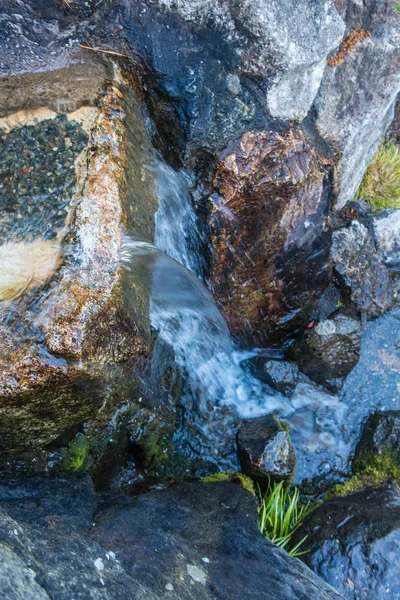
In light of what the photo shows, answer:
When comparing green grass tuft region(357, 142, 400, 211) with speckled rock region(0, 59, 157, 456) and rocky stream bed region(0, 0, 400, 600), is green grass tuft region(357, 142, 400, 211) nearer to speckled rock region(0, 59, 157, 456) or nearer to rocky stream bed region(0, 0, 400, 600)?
rocky stream bed region(0, 0, 400, 600)

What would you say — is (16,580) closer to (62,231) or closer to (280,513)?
(62,231)

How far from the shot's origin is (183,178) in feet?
11.9

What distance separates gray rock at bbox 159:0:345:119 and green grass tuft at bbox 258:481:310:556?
3.02 meters

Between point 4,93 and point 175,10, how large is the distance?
1226 mm

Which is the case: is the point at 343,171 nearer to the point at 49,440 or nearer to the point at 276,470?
the point at 276,470

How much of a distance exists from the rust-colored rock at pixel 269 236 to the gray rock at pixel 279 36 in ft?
1.10

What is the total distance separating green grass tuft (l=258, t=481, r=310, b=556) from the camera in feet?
12.5

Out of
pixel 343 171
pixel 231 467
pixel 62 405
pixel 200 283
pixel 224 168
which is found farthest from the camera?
pixel 343 171

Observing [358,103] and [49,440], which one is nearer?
[49,440]

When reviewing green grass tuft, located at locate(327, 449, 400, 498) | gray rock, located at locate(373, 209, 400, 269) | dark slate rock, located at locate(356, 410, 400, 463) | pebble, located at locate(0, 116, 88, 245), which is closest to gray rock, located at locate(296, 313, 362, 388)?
dark slate rock, located at locate(356, 410, 400, 463)

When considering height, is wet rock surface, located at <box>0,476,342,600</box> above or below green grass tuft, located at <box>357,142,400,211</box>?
below

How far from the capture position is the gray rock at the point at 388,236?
17.7 feet

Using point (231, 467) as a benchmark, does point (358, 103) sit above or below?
above

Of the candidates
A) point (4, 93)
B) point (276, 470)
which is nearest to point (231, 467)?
point (276, 470)
